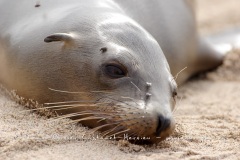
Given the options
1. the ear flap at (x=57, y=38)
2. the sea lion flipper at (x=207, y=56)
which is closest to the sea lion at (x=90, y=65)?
the ear flap at (x=57, y=38)

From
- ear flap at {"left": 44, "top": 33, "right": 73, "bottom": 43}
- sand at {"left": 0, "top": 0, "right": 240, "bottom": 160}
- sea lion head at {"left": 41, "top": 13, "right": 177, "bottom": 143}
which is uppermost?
ear flap at {"left": 44, "top": 33, "right": 73, "bottom": 43}

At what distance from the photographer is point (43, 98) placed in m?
4.13

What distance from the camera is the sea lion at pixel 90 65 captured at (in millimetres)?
3723

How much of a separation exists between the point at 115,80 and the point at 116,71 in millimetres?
64

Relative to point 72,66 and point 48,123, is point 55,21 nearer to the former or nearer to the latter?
point 72,66

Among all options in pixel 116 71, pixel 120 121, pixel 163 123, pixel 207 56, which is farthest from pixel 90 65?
pixel 207 56

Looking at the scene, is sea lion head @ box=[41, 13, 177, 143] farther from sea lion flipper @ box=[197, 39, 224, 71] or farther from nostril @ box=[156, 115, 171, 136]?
sea lion flipper @ box=[197, 39, 224, 71]

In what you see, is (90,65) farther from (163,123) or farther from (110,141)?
(163,123)

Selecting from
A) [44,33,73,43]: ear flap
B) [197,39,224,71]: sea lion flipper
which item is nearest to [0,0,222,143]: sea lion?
[44,33,73,43]: ear flap

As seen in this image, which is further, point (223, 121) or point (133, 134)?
point (223, 121)

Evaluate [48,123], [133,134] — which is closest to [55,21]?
[48,123]

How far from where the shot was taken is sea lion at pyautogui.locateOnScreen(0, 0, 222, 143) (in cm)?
372

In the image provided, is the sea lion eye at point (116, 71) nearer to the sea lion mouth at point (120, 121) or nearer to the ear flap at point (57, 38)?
the sea lion mouth at point (120, 121)

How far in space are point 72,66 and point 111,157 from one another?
2.48 feet
